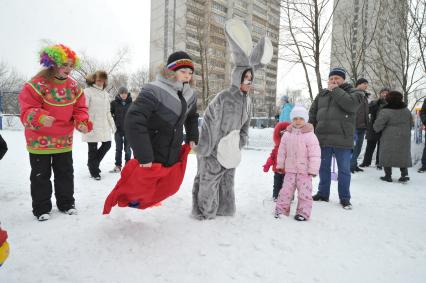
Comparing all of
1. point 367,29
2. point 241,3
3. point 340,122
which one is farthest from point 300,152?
point 241,3

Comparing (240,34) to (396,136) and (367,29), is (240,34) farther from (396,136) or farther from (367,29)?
(367,29)

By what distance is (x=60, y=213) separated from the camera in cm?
344

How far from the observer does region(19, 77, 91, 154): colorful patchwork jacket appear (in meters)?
2.93

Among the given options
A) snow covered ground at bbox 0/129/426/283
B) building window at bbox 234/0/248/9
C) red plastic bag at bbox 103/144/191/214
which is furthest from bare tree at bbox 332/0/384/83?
building window at bbox 234/0/248/9

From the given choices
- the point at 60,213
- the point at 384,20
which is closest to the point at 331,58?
the point at 384,20

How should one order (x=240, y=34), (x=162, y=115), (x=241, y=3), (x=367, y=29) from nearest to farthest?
(x=162, y=115)
(x=240, y=34)
(x=367, y=29)
(x=241, y=3)

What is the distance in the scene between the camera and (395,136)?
6.08 meters

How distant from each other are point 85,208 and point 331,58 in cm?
1302

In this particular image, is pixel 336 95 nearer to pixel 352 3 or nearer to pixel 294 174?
pixel 294 174

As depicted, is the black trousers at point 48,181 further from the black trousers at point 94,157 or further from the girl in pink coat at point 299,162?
the girl in pink coat at point 299,162

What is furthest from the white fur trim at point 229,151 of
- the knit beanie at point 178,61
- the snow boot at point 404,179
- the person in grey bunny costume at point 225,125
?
the snow boot at point 404,179

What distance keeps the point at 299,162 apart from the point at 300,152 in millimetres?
125

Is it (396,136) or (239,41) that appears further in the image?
(396,136)

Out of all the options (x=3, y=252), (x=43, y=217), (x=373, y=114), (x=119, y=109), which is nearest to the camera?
(x=3, y=252)
